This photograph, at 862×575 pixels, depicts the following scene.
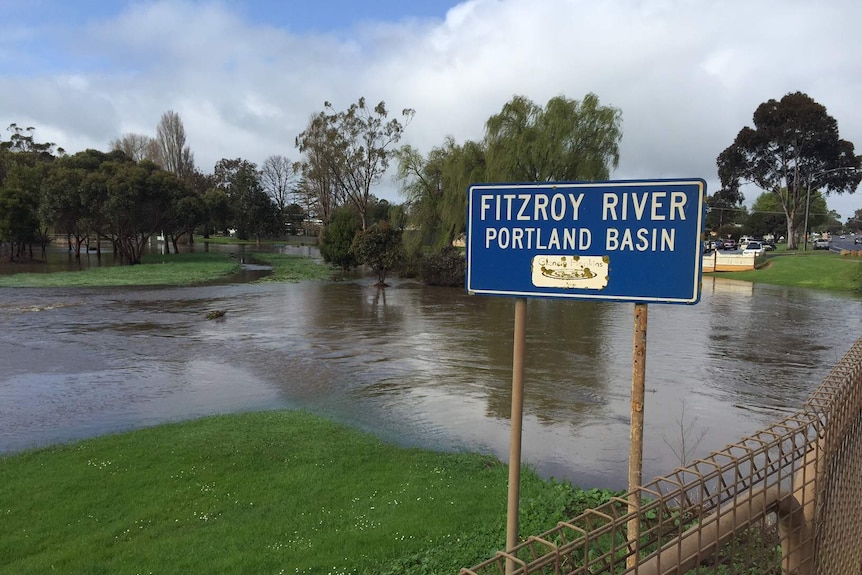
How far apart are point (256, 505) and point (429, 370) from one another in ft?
23.0

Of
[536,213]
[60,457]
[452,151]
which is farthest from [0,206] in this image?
[536,213]

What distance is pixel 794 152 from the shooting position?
54.4m

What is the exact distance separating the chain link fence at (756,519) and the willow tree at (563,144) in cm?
2746

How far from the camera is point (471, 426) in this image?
28.1 feet

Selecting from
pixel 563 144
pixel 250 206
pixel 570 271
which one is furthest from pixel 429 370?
pixel 250 206

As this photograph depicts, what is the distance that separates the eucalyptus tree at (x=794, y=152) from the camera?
52.2 metres

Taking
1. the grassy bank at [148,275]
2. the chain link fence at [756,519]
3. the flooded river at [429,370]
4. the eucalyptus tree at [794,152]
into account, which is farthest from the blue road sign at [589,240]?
the eucalyptus tree at [794,152]

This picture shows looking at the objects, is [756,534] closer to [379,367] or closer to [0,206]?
[379,367]

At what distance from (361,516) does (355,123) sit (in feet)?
147

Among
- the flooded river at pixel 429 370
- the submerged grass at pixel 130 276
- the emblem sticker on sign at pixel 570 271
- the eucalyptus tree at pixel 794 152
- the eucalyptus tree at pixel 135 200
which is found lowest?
the flooded river at pixel 429 370

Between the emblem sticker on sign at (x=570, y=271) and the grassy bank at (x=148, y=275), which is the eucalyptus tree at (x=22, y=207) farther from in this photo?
the emblem sticker on sign at (x=570, y=271)

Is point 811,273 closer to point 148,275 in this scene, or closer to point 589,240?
point 148,275

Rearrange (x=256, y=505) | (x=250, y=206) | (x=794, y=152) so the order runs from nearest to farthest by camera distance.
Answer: (x=256, y=505), (x=794, y=152), (x=250, y=206)

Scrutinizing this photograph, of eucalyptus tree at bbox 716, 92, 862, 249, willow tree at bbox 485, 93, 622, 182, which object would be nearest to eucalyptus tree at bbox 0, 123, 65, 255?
willow tree at bbox 485, 93, 622, 182
